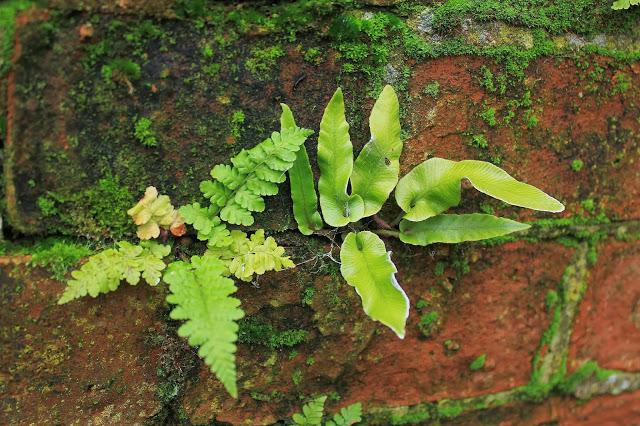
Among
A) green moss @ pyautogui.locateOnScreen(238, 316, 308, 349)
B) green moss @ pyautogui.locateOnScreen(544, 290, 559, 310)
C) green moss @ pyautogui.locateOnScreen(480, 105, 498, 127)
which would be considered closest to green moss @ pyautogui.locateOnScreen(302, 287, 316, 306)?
green moss @ pyautogui.locateOnScreen(238, 316, 308, 349)

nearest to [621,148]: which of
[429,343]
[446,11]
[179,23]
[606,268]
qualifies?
[606,268]

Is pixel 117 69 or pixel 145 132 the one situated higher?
pixel 117 69

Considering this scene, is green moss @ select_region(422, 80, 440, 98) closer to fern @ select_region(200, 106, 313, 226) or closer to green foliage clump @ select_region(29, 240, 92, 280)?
fern @ select_region(200, 106, 313, 226)

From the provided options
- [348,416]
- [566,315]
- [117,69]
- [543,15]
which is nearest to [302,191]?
[117,69]

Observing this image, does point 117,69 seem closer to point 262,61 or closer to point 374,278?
point 262,61

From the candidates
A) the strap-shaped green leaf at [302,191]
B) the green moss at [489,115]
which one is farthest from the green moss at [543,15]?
the strap-shaped green leaf at [302,191]

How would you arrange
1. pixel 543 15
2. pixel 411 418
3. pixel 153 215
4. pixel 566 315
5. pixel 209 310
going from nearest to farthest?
1. pixel 209 310
2. pixel 153 215
3. pixel 543 15
4. pixel 411 418
5. pixel 566 315

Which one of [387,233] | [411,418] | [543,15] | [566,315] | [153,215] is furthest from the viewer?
[566,315]

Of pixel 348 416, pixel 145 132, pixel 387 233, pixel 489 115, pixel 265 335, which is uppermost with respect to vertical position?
pixel 489 115

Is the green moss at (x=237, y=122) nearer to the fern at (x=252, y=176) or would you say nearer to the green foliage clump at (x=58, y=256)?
the fern at (x=252, y=176)
